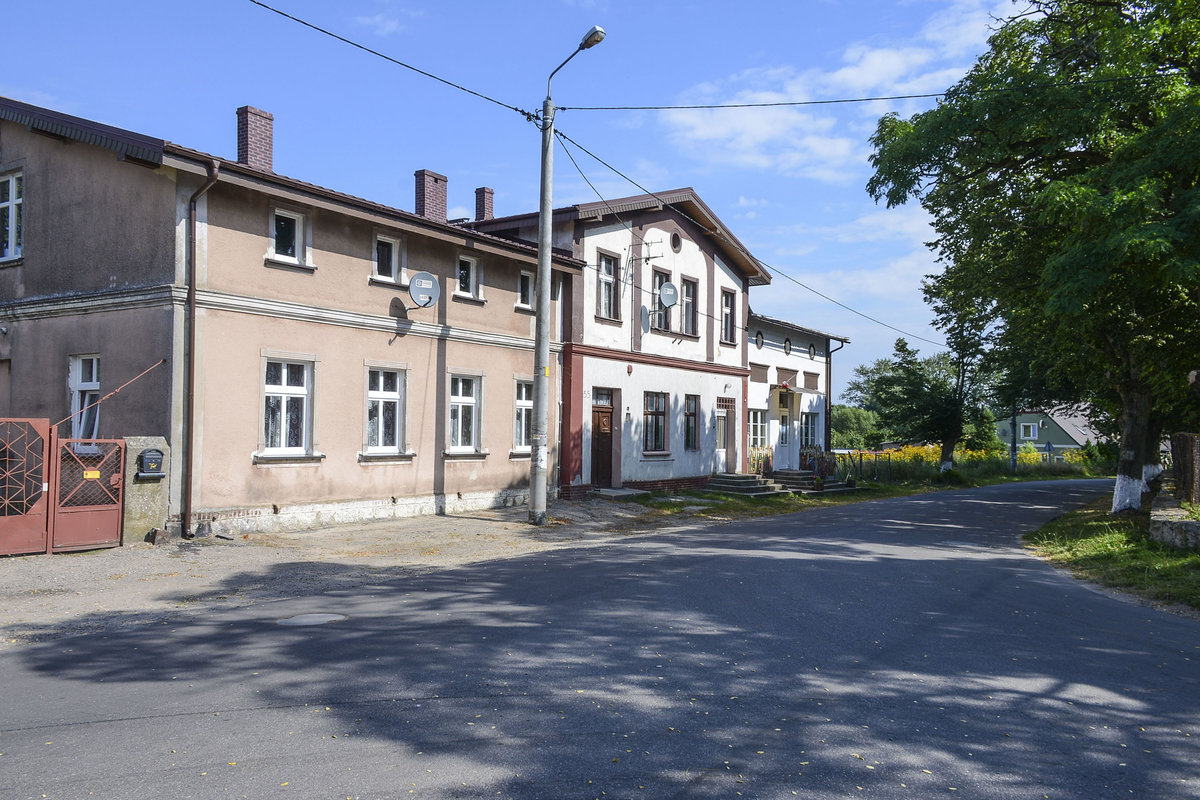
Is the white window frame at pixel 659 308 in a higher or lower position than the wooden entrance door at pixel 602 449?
higher

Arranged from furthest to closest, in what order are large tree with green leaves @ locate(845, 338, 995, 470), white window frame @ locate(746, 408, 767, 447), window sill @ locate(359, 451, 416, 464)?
large tree with green leaves @ locate(845, 338, 995, 470) < white window frame @ locate(746, 408, 767, 447) < window sill @ locate(359, 451, 416, 464)

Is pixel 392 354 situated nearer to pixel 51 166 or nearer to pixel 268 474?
pixel 268 474

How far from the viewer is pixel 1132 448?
20.3 m

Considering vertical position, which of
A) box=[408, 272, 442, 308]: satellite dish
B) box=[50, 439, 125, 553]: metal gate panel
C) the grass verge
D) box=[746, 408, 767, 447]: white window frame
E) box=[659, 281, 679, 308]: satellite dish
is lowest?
the grass verge

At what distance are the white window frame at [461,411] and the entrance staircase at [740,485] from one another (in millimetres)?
10191

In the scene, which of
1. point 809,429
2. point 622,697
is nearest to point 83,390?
point 622,697

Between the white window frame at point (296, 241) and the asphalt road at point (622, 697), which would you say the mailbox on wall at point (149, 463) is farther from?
the asphalt road at point (622, 697)

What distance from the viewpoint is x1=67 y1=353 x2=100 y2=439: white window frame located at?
15.0m

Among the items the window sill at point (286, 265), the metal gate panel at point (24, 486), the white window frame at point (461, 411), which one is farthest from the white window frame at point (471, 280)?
the metal gate panel at point (24, 486)

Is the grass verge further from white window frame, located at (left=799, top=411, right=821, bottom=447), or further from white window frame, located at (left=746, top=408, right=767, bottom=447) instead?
white window frame, located at (left=799, top=411, right=821, bottom=447)

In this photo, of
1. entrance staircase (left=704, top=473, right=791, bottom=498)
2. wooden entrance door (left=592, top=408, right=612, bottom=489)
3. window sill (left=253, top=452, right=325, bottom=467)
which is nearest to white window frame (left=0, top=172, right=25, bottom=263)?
window sill (left=253, top=452, right=325, bottom=467)

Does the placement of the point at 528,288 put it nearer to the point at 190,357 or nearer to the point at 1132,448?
the point at 190,357

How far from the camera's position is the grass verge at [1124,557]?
10.8 metres

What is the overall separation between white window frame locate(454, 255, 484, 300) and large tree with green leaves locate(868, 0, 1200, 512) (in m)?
8.63
